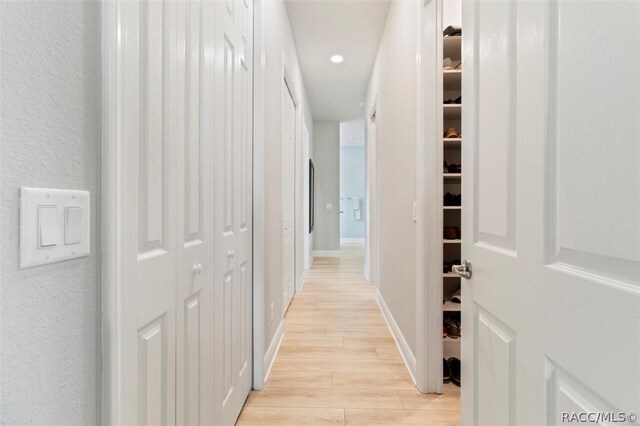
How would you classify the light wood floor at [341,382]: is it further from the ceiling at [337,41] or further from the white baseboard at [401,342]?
the ceiling at [337,41]

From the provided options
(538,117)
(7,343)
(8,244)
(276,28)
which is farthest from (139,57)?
(276,28)

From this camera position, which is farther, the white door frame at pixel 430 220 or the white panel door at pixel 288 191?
the white panel door at pixel 288 191

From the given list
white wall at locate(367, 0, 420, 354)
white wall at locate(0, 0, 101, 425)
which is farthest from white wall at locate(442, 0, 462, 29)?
white wall at locate(0, 0, 101, 425)

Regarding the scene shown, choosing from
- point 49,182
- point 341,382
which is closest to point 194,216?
point 49,182

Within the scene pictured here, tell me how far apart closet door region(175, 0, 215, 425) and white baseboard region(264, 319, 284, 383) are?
78 cm

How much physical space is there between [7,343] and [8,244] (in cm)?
13

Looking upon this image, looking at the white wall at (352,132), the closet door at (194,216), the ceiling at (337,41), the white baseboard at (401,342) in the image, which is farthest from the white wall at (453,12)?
the white wall at (352,132)

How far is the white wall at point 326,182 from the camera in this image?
667 centimetres

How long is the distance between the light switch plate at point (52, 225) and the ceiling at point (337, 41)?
2.94 meters

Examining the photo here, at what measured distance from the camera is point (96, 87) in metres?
0.59

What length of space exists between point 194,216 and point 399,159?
1865mm

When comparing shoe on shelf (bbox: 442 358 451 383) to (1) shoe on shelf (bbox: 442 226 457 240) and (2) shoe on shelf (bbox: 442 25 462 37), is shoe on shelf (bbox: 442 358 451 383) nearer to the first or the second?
(1) shoe on shelf (bbox: 442 226 457 240)

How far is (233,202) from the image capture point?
4.90ft

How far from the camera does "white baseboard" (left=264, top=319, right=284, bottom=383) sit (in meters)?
1.99
